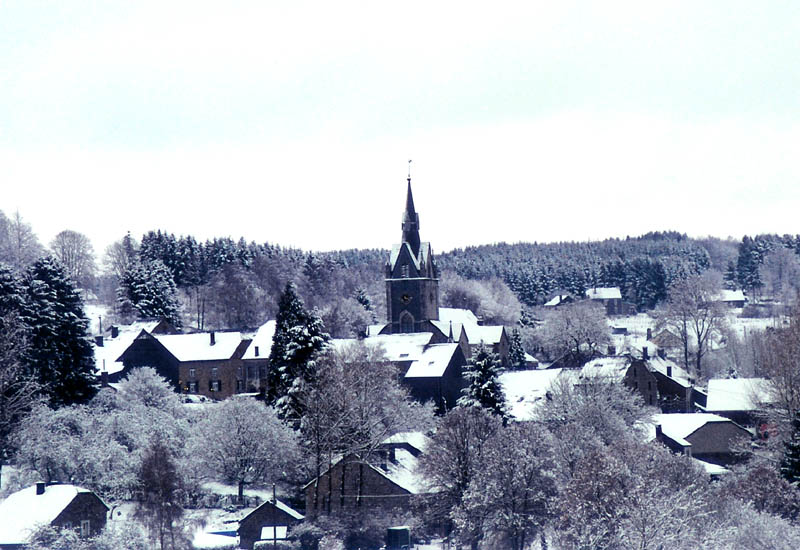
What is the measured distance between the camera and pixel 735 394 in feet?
268

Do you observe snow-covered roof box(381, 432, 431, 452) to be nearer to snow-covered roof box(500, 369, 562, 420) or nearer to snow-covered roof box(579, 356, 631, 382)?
snow-covered roof box(500, 369, 562, 420)

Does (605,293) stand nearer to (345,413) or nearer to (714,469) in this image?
(714,469)

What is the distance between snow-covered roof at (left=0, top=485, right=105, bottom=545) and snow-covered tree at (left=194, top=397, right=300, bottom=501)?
12636 millimetres

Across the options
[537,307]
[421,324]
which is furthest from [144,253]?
[537,307]

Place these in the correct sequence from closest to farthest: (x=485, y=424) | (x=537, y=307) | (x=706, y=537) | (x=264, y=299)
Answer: (x=706, y=537) < (x=485, y=424) < (x=264, y=299) < (x=537, y=307)

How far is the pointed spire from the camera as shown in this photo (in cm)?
10406

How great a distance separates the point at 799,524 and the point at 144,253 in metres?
109

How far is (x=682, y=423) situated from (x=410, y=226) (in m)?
39.5

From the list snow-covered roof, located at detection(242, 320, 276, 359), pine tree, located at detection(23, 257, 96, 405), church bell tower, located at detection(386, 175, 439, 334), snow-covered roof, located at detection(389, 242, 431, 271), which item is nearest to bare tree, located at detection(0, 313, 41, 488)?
pine tree, located at detection(23, 257, 96, 405)

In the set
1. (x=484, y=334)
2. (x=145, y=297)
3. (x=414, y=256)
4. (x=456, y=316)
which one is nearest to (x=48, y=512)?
(x=414, y=256)

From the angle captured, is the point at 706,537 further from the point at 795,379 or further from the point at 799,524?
the point at 795,379

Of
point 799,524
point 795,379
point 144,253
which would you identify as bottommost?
point 799,524

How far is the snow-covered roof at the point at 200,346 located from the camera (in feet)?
301

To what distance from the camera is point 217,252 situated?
149875mm
